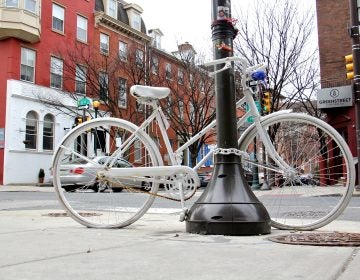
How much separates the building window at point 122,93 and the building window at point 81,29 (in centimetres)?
530

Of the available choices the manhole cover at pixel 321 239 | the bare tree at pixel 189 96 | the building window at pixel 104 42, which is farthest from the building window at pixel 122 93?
the manhole cover at pixel 321 239

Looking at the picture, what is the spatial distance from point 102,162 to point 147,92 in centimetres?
88

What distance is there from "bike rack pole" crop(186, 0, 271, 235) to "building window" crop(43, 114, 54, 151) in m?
26.6

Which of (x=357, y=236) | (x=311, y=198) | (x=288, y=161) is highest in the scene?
(x=288, y=161)

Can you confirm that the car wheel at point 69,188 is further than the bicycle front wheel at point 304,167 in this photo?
Yes

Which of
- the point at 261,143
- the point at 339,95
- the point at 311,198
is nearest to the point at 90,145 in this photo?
the point at 261,143

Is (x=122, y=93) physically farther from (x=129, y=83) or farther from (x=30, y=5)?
(x=30, y=5)

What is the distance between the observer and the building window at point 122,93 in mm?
30344

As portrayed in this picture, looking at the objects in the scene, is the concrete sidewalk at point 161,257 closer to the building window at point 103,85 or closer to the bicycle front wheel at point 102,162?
the bicycle front wheel at point 102,162

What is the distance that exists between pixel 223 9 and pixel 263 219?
213 cm

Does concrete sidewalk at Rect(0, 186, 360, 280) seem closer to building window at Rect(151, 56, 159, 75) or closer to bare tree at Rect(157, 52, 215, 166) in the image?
bare tree at Rect(157, 52, 215, 166)

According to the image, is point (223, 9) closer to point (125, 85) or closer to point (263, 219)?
point (263, 219)

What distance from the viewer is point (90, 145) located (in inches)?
202

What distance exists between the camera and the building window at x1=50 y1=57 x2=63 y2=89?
30406mm
